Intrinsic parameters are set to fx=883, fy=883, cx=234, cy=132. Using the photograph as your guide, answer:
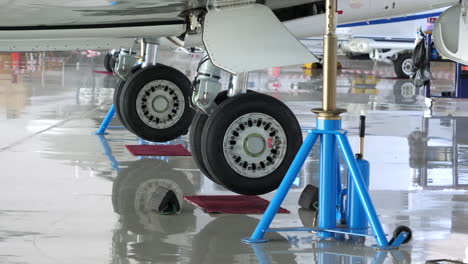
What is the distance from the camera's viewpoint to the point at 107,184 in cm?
807

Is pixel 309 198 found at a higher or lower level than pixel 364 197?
lower

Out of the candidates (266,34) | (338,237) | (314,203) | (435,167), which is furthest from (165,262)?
(435,167)

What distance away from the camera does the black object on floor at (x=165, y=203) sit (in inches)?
268

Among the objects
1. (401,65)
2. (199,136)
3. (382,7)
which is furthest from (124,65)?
(401,65)

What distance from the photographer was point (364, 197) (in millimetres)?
5672

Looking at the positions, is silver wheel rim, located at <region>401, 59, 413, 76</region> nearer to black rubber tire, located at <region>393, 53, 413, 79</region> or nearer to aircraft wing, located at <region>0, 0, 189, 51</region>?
black rubber tire, located at <region>393, 53, 413, 79</region>

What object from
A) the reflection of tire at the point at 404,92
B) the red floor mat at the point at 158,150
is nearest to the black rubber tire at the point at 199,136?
the red floor mat at the point at 158,150

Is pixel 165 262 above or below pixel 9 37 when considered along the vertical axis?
below

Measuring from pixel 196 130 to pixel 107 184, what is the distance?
1.01 metres

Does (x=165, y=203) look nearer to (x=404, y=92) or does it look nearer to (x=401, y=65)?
(x=404, y=92)

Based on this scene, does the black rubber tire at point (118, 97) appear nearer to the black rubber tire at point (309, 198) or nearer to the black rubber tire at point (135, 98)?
the black rubber tire at point (135, 98)

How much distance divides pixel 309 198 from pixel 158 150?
3.44m

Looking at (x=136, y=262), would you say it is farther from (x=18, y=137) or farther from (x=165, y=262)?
(x=18, y=137)

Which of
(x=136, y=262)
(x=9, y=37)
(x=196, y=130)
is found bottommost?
(x=136, y=262)
